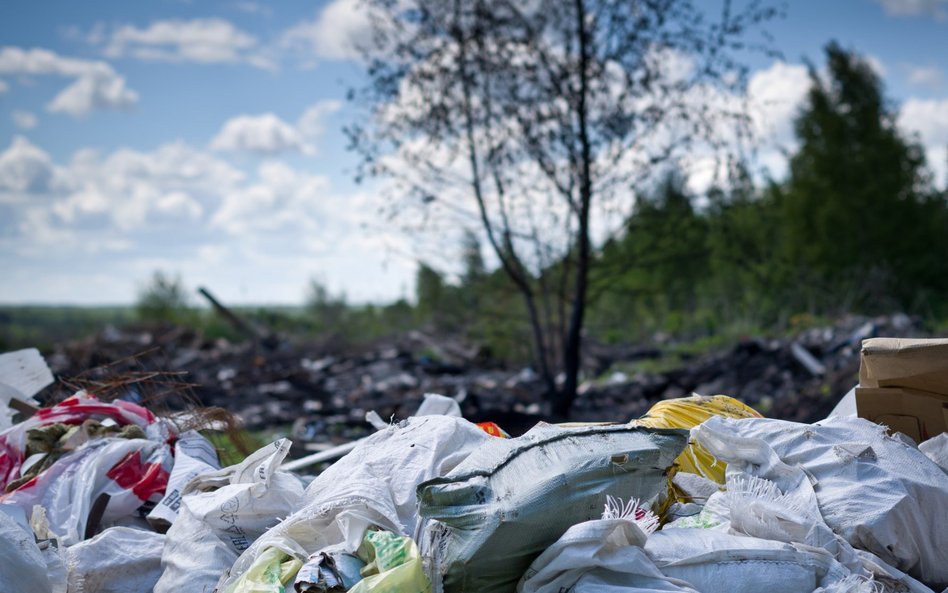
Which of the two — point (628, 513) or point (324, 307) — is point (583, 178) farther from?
point (324, 307)

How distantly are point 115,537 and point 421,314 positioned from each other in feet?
56.5

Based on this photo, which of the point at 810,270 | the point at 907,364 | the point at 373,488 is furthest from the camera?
the point at 810,270

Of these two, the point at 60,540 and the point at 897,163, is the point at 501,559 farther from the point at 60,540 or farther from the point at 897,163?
the point at 897,163

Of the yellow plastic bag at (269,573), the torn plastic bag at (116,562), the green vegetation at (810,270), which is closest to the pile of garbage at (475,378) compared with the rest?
the green vegetation at (810,270)

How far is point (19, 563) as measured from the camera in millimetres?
2135

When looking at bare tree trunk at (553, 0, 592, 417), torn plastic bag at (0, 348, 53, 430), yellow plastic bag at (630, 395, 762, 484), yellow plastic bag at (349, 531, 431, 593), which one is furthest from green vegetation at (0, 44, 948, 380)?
yellow plastic bag at (349, 531, 431, 593)

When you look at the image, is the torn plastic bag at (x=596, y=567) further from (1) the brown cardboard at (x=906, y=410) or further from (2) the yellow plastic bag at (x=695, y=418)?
(1) the brown cardboard at (x=906, y=410)

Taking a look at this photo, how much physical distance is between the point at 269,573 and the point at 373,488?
41cm

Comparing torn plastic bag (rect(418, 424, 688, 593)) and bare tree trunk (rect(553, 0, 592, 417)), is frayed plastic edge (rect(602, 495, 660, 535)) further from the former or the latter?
bare tree trunk (rect(553, 0, 592, 417))

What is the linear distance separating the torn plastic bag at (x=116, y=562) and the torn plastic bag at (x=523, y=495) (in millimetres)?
1043

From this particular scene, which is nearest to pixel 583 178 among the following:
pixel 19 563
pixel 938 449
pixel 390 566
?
pixel 938 449

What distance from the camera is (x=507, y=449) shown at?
2289mm

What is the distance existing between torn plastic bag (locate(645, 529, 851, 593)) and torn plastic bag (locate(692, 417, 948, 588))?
0.49 ft

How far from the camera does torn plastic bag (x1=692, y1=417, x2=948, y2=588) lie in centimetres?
229
